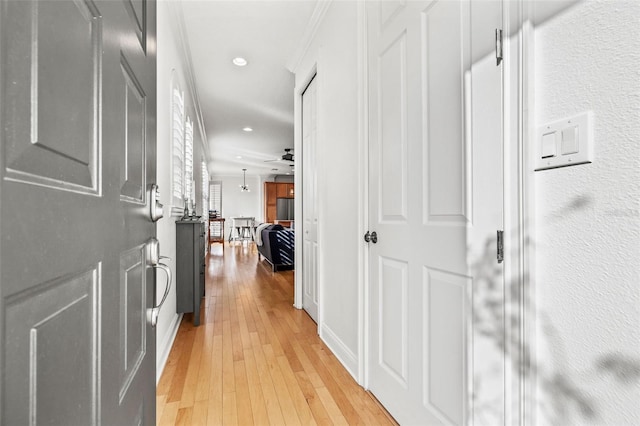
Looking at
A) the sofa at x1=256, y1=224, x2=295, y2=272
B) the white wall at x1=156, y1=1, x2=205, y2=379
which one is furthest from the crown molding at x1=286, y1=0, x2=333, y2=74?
the sofa at x1=256, y1=224, x2=295, y2=272

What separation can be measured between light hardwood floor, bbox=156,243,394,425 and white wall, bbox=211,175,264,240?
9.43m

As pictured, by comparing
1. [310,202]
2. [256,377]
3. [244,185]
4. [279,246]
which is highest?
[244,185]

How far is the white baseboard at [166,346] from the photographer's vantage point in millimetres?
2053

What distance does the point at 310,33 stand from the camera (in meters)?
2.88

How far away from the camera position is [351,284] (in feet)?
6.95

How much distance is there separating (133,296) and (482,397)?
1.12 m

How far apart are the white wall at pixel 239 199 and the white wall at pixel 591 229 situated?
12.2m

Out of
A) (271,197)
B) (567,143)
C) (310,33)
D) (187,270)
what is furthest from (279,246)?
(271,197)

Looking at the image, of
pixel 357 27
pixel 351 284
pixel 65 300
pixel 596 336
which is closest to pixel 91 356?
pixel 65 300

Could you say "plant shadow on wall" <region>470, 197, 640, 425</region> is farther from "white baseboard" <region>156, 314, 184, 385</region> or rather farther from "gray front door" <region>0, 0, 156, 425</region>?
"white baseboard" <region>156, 314, 184, 385</region>

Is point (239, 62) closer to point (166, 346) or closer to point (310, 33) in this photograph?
point (310, 33)

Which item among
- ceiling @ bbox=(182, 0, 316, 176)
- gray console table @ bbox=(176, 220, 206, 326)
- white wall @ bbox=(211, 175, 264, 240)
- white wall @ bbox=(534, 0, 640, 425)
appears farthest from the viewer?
white wall @ bbox=(211, 175, 264, 240)

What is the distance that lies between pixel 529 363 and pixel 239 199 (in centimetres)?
1245

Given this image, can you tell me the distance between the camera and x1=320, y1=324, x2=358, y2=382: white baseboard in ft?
6.63
